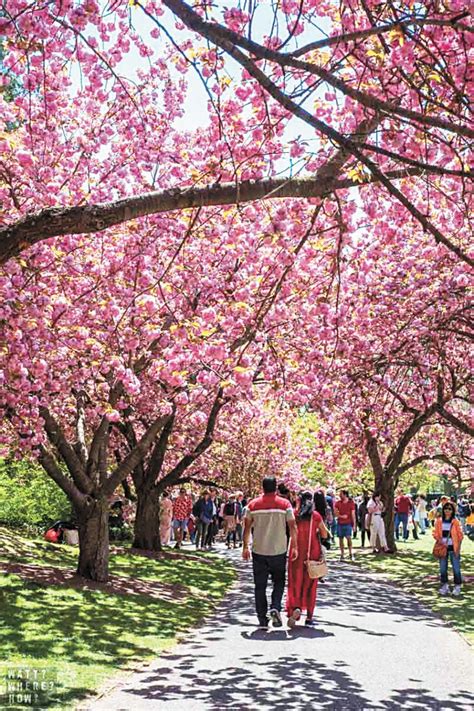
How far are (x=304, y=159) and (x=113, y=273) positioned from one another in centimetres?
563

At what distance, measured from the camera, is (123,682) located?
6.58 meters

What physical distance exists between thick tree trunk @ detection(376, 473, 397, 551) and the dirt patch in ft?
35.2

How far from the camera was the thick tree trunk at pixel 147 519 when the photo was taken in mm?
19344

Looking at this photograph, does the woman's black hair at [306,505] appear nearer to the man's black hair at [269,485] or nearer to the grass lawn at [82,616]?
the man's black hair at [269,485]

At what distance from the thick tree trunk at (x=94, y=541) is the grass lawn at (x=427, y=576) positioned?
5202 mm

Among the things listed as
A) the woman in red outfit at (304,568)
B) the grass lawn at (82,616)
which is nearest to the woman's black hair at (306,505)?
the woman in red outfit at (304,568)

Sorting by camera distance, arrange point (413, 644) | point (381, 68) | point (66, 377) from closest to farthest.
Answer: point (381, 68), point (413, 644), point (66, 377)

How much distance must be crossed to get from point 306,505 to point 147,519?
10.0 meters

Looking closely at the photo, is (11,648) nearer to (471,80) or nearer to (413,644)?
(413,644)

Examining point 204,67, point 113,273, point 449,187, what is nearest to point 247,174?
point 204,67

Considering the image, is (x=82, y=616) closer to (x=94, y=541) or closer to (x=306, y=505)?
(x=94, y=541)

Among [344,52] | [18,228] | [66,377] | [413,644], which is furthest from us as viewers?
[66,377]

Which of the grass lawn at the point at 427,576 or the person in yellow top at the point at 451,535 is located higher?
the person in yellow top at the point at 451,535

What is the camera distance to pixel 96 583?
12219 mm
